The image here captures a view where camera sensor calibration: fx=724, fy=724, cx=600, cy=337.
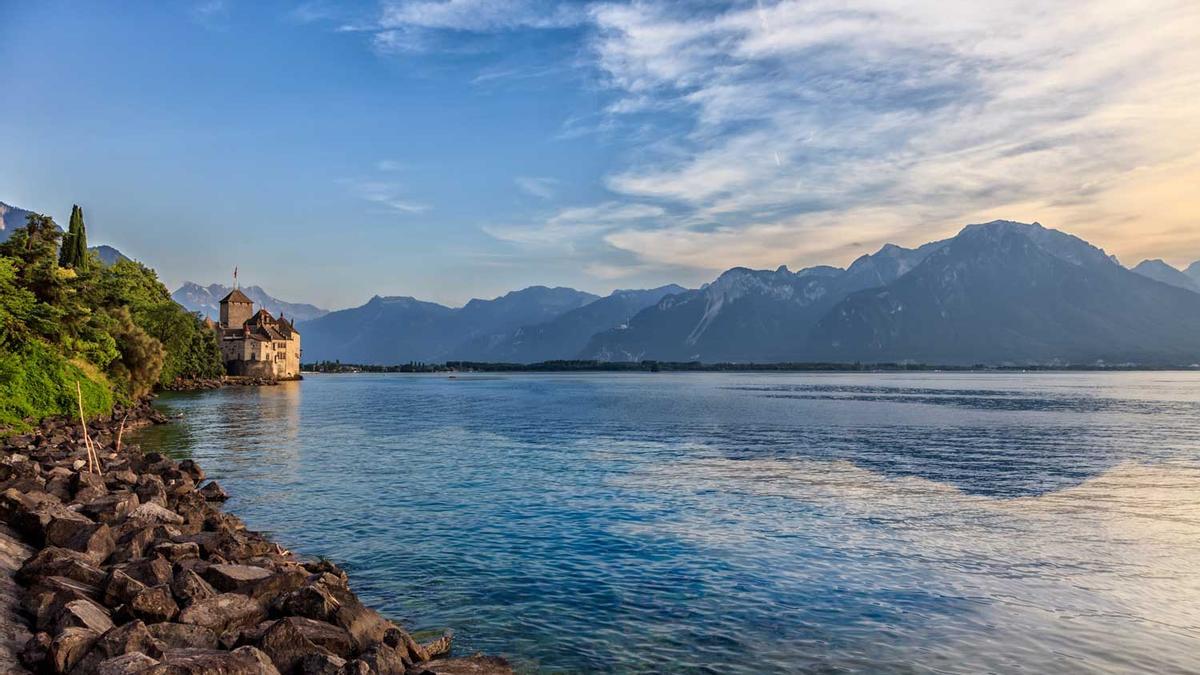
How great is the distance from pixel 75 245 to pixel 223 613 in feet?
348

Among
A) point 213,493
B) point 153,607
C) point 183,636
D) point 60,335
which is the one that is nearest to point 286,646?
point 183,636

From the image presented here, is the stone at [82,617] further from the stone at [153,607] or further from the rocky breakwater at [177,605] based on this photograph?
the stone at [153,607]

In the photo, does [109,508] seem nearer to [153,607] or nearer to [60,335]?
[153,607]

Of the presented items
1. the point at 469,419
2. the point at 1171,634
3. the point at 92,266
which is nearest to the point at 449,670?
the point at 1171,634

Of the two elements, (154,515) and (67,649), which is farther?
(154,515)

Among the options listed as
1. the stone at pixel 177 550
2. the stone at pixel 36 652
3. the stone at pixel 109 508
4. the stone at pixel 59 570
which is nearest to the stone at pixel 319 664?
the stone at pixel 36 652

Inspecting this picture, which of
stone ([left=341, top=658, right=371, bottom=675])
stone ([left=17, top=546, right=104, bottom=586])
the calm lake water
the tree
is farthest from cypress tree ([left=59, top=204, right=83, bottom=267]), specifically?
stone ([left=341, top=658, right=371, bottom=675])

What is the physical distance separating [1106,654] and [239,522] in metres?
26.9

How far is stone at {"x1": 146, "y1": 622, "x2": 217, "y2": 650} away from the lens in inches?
505

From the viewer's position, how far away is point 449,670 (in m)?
13.5

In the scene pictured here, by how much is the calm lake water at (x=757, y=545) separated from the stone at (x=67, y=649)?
7.19 meters

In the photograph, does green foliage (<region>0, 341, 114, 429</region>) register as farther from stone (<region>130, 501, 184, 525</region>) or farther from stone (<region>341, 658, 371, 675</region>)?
stone (<region>341, 658, 371, 675</region>)

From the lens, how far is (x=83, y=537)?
18844 mm

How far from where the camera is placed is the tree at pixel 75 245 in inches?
3826
